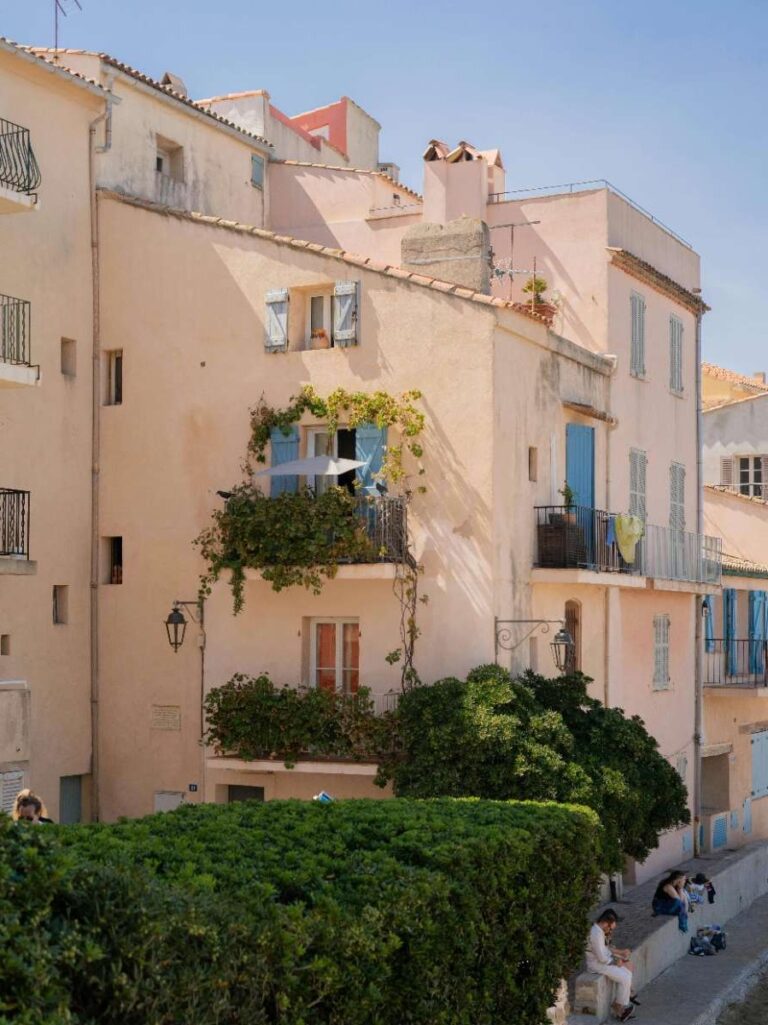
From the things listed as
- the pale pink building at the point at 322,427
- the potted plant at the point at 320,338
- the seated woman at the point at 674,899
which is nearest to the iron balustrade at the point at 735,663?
the pale pink building at the point at 322,427

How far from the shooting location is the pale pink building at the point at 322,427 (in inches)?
896

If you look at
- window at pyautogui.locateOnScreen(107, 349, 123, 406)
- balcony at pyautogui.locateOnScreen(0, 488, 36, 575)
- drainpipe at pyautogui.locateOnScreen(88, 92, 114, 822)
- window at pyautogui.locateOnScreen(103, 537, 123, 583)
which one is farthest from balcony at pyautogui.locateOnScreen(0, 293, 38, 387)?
window at pyautogui.locateOnScreen(103, 537, 123, 583)

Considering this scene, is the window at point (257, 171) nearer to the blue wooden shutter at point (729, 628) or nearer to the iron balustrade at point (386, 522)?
the iron balustrade at point (386, 522)

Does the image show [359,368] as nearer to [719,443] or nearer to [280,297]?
[280,297]

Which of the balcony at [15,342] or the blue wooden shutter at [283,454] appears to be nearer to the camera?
the balcony at [15,342]

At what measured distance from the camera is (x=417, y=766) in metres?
21.2

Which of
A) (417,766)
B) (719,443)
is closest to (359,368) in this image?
(417,766)

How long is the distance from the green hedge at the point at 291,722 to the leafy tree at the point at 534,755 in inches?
20.3

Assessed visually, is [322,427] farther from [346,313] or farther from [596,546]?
[596,546]

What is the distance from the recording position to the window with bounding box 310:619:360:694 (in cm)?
2339

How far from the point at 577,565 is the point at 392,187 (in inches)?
412

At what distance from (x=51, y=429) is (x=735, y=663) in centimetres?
1608

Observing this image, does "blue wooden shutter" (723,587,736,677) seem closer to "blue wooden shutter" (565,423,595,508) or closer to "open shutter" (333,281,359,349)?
"blue wooden shutter" (565,423,595,508)

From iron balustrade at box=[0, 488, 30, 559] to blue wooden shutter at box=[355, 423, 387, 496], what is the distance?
479cm
